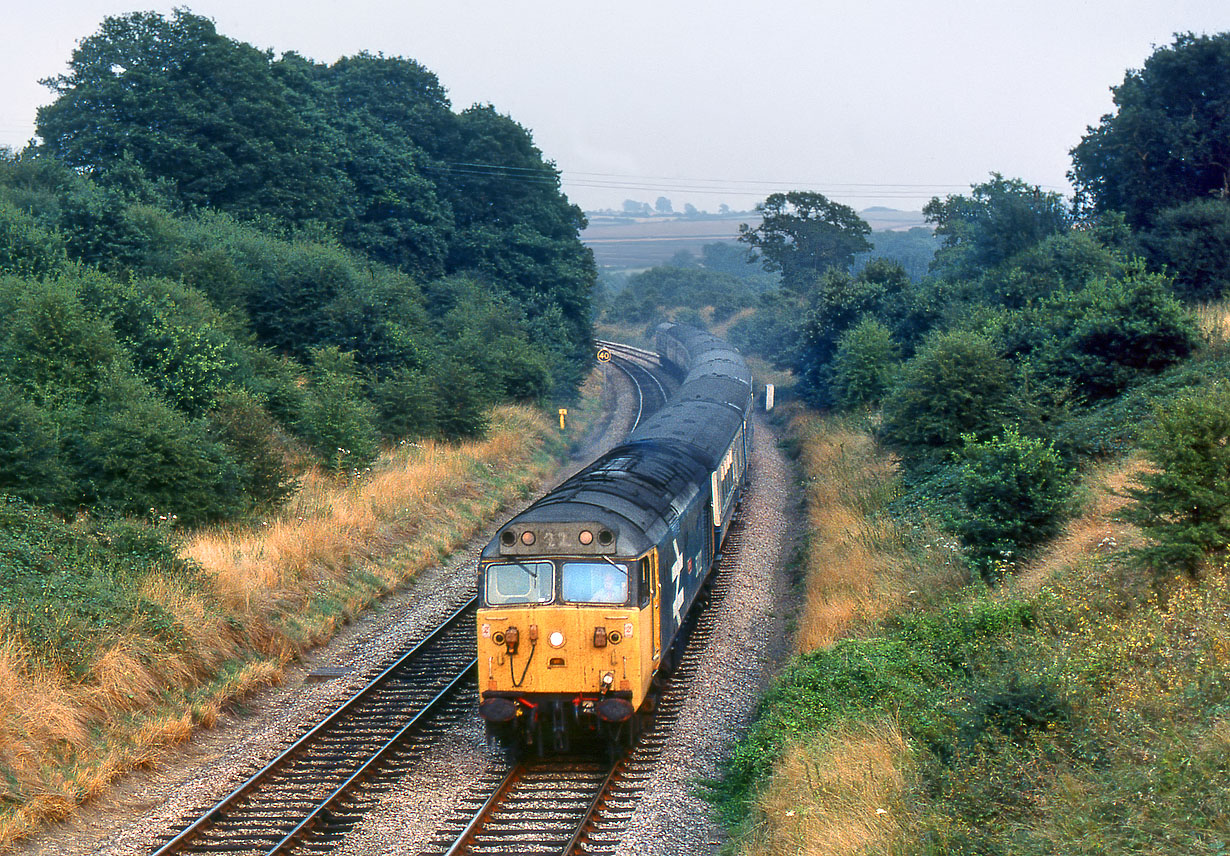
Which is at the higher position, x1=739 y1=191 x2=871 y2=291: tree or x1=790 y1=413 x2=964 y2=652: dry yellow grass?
x1=739 y1=191 x2=871 y2=291: tree

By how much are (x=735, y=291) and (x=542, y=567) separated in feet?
262

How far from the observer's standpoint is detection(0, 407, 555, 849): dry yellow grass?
34.0ft

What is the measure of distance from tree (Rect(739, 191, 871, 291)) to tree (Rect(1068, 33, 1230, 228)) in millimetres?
33364

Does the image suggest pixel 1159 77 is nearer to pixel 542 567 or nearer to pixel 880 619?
pixel 880 619

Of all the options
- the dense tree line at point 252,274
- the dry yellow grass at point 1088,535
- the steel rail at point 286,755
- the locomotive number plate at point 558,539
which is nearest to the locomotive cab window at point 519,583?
the locomotive number plate at point 558,539

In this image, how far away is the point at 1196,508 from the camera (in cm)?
1079

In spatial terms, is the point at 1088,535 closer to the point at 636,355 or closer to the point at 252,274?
the point at 252,274

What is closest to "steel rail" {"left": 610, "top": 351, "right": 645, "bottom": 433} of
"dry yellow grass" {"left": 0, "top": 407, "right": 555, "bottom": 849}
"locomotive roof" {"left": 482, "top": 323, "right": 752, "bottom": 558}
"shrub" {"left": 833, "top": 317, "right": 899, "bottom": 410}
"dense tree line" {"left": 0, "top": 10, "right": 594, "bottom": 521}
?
"dense tree line" {"left": 0, "top": 10, "right": 594, "bottom": 521}

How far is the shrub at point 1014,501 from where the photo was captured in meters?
14.4

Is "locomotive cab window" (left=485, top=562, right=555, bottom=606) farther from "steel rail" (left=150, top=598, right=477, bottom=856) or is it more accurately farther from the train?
"steel rail" (left=150, top=598, right=477, bottom=856)

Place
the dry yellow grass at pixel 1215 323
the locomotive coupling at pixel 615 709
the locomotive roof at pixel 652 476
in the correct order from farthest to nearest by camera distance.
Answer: the dry yellow grass at pixel 1215 323 < the locomotive roof at pixel 652 476 < the locomotive coupling at pixel 615 709

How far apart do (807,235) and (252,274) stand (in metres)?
45.0

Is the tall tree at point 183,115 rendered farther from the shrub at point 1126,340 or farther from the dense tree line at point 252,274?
the shrub at point 1126,340

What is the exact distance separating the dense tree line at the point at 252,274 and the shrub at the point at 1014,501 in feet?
42.7
